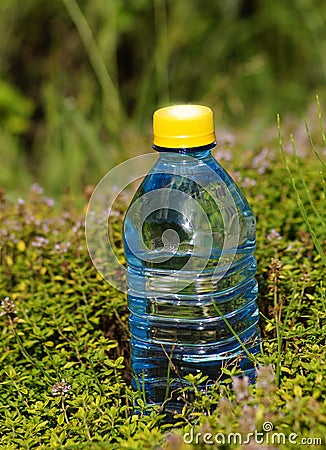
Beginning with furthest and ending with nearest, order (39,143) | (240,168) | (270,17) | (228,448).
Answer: (270,17) → (39,143) → (240,168) → (228,448)

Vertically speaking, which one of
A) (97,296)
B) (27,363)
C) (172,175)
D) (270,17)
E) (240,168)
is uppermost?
(270,17)

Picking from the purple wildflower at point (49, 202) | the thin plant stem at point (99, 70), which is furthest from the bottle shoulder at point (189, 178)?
the thin plant stem at point (99, 70)

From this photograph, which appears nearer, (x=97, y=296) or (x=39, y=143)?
(x=97, y=296)

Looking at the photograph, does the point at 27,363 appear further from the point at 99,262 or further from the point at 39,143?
the point at 39,143

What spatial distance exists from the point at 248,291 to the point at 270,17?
4256 mm

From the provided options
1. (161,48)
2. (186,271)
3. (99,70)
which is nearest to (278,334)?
(186,271)

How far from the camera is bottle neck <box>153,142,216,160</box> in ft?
5.95

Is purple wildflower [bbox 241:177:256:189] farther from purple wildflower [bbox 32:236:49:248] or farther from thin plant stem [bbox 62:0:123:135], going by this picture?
thin plant stem [bbox 62:0:123:135]

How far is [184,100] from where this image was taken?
5.50 m

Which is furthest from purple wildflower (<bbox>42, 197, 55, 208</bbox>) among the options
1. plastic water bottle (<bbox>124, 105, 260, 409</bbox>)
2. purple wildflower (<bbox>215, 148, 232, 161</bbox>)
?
plastic water bottle (<bbox>124, 105, 260, 409</bbox>)

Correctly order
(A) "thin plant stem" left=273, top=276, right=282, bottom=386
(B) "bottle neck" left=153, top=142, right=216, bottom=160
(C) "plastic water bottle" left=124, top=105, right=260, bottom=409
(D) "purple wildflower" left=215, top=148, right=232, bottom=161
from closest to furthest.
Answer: (A) "thin plant stem" left=273, top=276, right=282, bottom=386, (B) "bottle neck" left=153, top=142, right=216, bottom=160, (C) "plastic water bottle" left=124, top=105, right=260, bottom=409, (D) "purple wildflower" left=215, top=148, right=232, bottom=161

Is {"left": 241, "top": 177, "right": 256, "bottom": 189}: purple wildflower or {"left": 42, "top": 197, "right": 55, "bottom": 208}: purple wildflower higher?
{"left": 241, "top": 177, "right": 256, "bottom": 189}: purple wildflower

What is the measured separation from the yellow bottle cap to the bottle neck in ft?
0.04

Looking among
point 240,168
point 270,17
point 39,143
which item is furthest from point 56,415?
point 270,17
